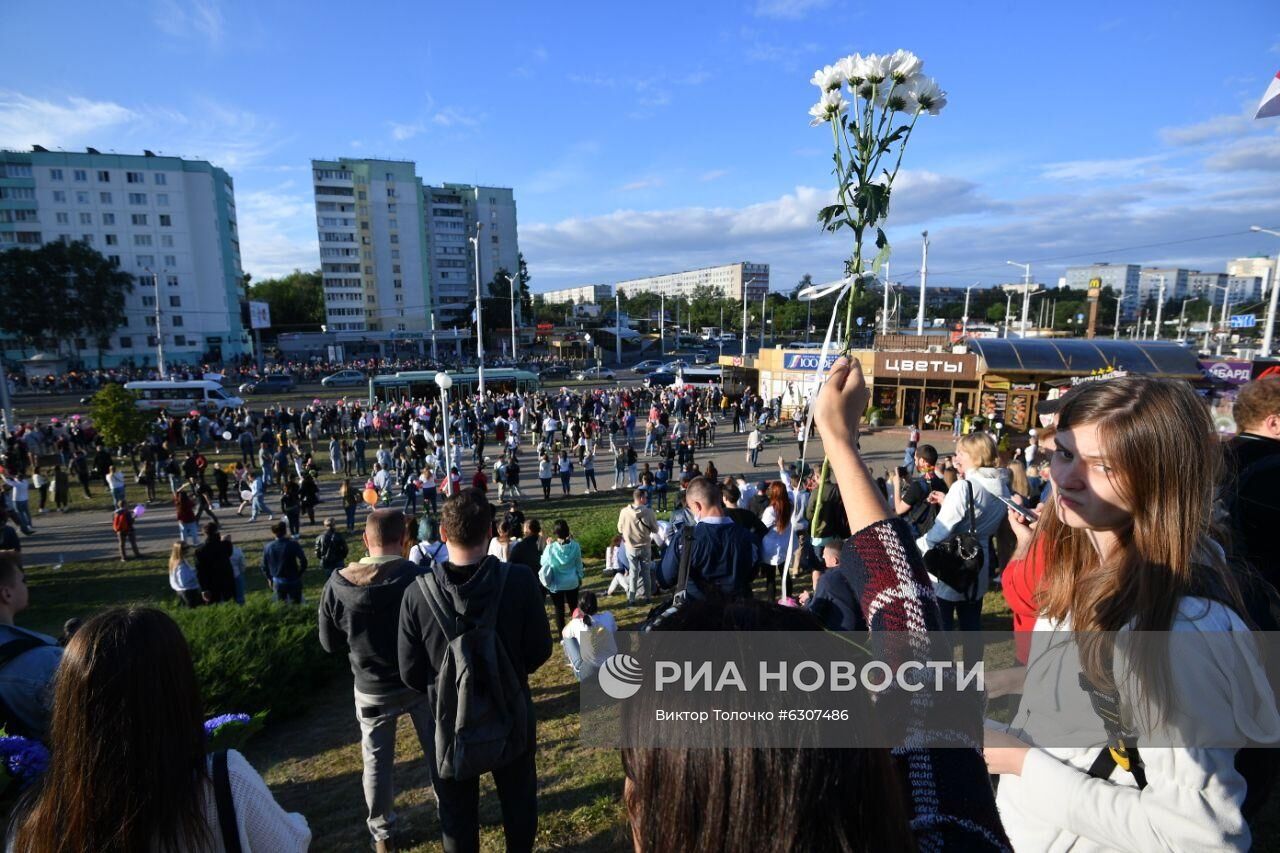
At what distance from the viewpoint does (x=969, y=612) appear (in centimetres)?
459

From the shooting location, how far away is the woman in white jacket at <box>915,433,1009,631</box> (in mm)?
4098

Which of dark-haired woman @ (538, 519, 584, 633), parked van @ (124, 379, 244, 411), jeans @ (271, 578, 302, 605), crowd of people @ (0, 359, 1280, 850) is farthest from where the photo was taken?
parked van @ (124, 379, 244, 411)

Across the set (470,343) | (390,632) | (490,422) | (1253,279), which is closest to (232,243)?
(470,343)

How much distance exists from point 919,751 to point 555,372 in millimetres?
59035

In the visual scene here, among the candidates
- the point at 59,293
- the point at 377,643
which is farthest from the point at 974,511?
the point at 59,293

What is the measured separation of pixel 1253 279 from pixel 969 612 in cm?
20093

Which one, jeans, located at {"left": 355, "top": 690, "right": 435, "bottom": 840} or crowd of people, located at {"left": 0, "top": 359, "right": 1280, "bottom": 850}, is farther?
jeans, located at {"left": 355, "top": 690, "right": 435, "bottom": 840}

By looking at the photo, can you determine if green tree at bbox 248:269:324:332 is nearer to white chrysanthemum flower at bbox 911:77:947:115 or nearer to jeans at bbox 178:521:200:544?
jeans at bbox 178:521:200:544

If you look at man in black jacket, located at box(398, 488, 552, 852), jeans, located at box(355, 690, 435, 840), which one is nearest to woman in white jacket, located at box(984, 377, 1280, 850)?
man in black jacket, located at box(398, 488, 552, 852)

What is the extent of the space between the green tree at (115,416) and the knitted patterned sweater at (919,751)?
81.1 ft

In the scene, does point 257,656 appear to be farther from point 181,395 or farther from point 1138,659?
point 181,395

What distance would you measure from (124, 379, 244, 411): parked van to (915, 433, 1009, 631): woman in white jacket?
36157 millimetres

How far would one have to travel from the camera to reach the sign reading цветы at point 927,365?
24844mm

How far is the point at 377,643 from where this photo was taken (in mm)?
3441
